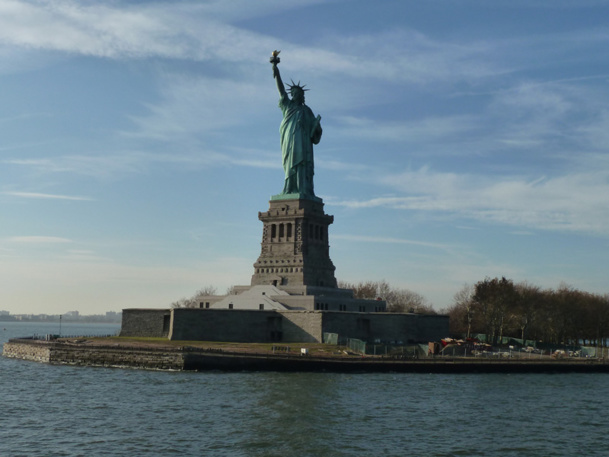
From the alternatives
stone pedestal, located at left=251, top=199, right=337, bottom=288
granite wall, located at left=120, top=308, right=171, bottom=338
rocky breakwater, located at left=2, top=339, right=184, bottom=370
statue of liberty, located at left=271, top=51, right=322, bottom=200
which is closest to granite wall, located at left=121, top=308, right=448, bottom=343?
granite wall, located at left=120, top=308, right=171, bottom=338

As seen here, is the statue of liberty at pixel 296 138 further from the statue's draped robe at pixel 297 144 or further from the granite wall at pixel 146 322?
the granite wall at pixel 146 322

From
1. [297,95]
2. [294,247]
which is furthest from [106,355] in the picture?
[297,95]

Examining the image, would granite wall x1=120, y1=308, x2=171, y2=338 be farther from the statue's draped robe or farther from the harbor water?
the statue's draped robe

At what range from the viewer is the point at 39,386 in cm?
5566

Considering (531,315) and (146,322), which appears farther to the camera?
(531,315)

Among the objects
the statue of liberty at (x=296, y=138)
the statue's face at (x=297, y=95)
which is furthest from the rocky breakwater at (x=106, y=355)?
the statue's face at (x=297, y=95)

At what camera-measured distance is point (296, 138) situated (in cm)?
9950

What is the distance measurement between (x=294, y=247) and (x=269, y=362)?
102 ft

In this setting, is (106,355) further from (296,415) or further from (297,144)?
(297,144)

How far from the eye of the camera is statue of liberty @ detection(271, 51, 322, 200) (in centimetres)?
9944

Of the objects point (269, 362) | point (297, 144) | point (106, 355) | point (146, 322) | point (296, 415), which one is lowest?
point (296, 415)

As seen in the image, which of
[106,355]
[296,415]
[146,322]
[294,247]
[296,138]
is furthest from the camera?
[296,138]

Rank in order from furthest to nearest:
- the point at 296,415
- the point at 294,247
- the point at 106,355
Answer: the point at 294,247
the point at 106,355
the point at 296,415

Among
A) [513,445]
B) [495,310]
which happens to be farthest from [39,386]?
[495,310]
